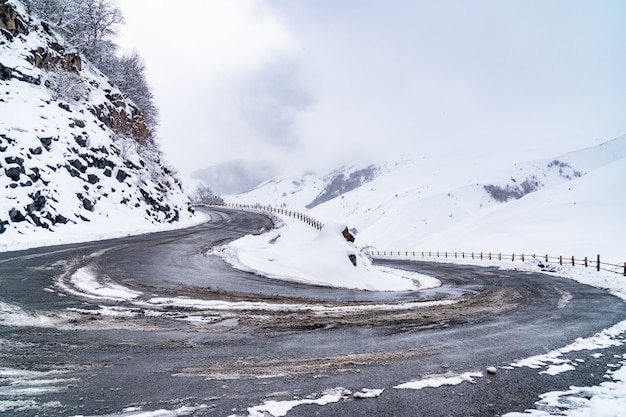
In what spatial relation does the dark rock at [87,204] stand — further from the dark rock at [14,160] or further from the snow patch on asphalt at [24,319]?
the snow patch on asphalt at [24,319]

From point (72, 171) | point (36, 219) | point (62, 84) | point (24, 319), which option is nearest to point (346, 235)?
point (24, 319)

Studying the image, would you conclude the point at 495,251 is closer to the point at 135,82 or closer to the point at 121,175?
the point at 121,175

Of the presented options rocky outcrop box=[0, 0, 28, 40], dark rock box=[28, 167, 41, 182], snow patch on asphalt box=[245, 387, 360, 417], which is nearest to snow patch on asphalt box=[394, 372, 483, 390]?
snow patch on asphalt box=[245, 387, 360, 417]

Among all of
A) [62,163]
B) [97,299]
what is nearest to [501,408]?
[97,299]

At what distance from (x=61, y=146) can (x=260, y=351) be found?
1126 inches

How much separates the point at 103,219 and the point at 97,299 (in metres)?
21.1

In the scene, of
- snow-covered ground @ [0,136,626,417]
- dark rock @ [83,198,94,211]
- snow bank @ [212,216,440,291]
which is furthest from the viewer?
dark rock @ [83,198,94,211]

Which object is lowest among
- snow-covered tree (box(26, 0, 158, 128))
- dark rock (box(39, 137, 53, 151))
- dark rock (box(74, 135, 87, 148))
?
dark rock (box(39, 137, 53, 151))

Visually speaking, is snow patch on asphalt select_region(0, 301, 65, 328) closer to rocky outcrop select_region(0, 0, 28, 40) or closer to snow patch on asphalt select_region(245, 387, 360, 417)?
snow patch on asphalt select_region(245, 387, 360, 417)

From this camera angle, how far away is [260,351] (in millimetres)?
5430

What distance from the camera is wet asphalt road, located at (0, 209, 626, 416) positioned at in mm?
3885

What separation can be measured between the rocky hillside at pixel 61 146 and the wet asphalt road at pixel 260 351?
14262mm

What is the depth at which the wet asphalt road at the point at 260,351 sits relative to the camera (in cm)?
388

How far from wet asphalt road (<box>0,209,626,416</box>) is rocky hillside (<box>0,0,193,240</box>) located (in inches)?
Result: 561
